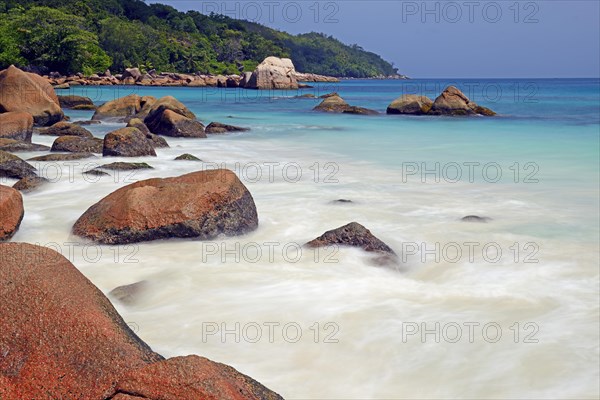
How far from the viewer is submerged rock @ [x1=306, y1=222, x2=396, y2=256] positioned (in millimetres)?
5773

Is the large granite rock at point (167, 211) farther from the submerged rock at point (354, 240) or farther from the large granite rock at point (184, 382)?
the large granite rock at point (184, 382)

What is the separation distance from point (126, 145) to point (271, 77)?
1965 inches

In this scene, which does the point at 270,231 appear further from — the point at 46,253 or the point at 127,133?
the point at 127,133

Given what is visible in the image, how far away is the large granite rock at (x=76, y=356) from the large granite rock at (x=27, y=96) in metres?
15.4

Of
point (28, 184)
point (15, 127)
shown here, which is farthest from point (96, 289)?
point (15, 127)

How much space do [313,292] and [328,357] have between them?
1143 millimetres

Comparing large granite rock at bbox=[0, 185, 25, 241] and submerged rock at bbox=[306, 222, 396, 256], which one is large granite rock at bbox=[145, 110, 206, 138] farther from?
submerged rock at bbox=[306, 222, 396, 256]

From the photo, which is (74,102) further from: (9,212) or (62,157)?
(9,212)

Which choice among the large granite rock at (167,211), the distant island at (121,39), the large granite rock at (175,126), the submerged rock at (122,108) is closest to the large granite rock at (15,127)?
the large granite rock at (175,126)

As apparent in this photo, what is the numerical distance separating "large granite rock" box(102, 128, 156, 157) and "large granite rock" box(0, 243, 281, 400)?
30.1 ft

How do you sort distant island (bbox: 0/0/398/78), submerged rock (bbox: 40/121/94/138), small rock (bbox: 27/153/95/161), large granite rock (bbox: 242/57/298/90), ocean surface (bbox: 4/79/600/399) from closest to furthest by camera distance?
ocean surface (bbox: 4/79/600/399), small rock (bbox: 27/153/95/161), submerged rock (bbox: 40/121/94/138), distant island (bbox: 0/0/398/78), large granite rock (bbox: 242/57/298/90)

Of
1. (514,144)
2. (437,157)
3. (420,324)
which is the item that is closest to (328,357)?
(420,324)

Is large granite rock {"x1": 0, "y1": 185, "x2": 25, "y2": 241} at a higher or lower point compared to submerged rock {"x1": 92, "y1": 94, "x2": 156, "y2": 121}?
lower

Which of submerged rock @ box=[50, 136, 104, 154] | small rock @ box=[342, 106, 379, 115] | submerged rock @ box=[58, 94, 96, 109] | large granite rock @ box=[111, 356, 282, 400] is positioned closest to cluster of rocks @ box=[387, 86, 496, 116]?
small rock @ box=[342, 106, 379, 115]
